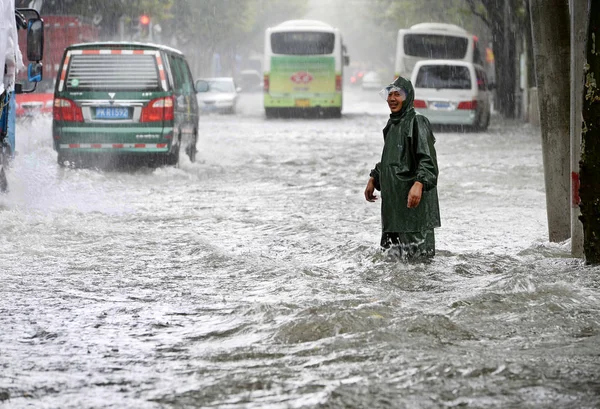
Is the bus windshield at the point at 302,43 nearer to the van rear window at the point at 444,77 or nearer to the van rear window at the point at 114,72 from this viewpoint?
the van rear window at the point at 444,77

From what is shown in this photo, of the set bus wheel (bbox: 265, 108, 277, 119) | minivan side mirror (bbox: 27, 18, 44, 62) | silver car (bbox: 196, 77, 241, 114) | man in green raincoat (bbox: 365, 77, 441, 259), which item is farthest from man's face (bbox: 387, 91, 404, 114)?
silver car (bbox: 196, 77, 241, 114)

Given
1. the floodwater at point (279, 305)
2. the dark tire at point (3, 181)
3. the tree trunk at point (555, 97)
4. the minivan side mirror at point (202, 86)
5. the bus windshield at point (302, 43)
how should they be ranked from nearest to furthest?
the floodwater at point (279, 305) → the tree trunk at point (555, 97) → the dark tire at point (3, 181) → the minivan side mirror at point (202, 86) → the bus windshield at point (302, 43)

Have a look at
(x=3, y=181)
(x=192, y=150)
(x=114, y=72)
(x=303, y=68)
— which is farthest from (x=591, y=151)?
(x=303, y=68)

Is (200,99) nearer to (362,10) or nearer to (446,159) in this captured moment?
(446,159)

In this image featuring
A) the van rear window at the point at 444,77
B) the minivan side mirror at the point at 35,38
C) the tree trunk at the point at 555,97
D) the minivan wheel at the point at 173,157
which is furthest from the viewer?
the van rear window at the point at 444,77

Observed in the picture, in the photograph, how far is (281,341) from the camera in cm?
625

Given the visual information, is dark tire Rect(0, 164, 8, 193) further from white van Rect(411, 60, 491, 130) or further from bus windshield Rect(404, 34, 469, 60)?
bus windshield Rect(404, 34, 469, 60)

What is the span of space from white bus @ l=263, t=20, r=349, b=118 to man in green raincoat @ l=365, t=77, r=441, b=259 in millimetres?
29946

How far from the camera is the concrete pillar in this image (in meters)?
8.95

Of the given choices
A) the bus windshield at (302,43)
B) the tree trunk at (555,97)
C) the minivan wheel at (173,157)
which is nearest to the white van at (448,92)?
the bus windshield at (302,43)

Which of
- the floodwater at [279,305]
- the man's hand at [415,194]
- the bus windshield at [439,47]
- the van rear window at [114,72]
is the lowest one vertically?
the floodwater at [279,305]

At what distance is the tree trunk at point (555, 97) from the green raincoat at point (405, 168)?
2043mm

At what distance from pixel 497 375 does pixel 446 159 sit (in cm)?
1611

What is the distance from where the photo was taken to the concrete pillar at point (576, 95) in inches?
352
